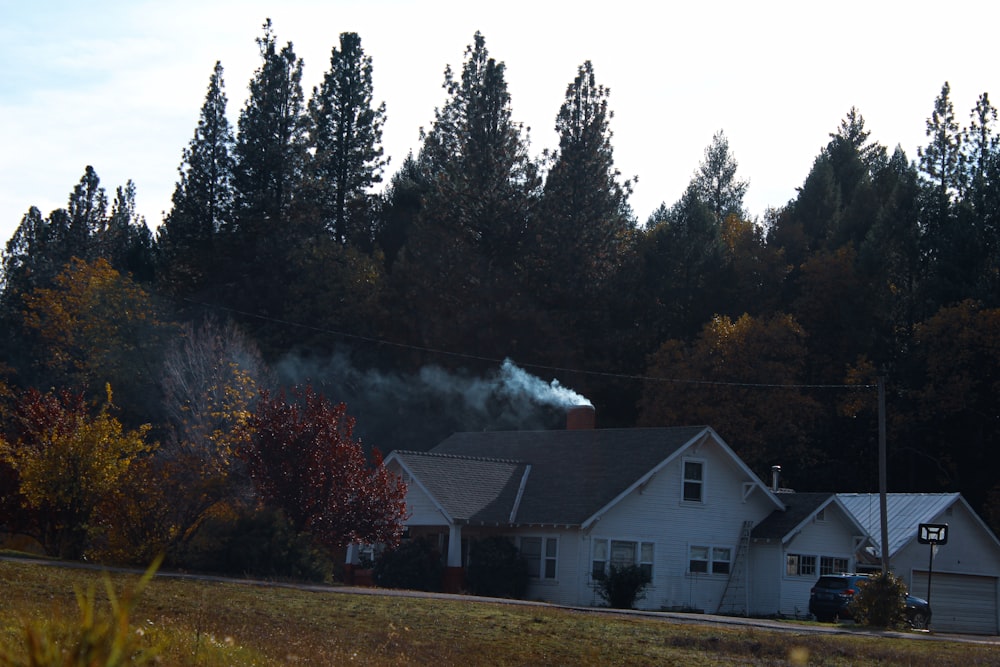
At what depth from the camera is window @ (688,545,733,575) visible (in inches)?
1499

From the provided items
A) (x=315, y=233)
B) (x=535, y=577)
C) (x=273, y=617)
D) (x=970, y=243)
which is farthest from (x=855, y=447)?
(x=273, y=617)

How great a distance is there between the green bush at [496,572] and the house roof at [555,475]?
1.07 meters

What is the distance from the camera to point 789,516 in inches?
1538

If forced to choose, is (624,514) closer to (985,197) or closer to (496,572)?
(496,572)

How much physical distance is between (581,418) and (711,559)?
29.4 feet

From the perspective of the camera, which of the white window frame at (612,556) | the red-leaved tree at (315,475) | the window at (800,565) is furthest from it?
the window at (800,565)

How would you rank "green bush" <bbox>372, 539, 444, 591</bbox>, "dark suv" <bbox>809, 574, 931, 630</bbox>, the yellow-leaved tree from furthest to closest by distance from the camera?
Result: the yellow-leaved tree
"green bush" <bbox>372, 539, 444, 591</bbox>
"dark suv" <bbox>809, 574, 931, 630</bbox>

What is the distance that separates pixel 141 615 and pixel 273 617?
2.34m

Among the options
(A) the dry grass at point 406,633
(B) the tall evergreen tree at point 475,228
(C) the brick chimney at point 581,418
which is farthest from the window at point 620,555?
(B) the tall evergreen tree at point 475,228

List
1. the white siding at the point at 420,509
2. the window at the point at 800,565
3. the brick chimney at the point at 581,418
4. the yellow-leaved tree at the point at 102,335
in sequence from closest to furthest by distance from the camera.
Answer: the white siding at the point at 420,509 → the window at the point at 800,565 → the brick chimney at the point at 581,418 → the yellow-leaved tree at the point at 102,335

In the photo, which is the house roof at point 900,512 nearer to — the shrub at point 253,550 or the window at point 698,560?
the window at point 698,560

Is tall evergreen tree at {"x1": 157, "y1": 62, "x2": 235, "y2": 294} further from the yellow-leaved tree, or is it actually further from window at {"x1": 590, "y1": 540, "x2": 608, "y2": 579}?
window at {"x1": 590, "y1": 540, "x2": 608, "y2": 579}

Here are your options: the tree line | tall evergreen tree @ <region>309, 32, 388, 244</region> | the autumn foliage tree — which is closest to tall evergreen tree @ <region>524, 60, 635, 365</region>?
the tree line

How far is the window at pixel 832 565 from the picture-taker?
39.8 meters
